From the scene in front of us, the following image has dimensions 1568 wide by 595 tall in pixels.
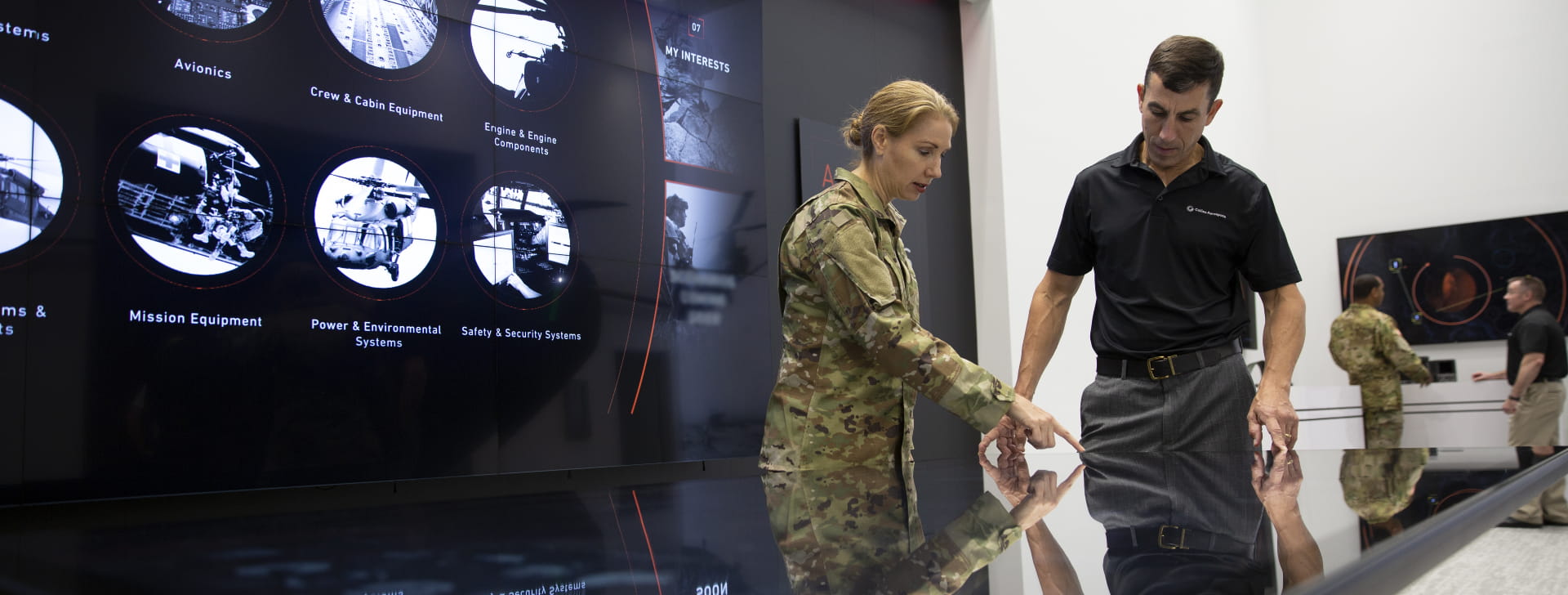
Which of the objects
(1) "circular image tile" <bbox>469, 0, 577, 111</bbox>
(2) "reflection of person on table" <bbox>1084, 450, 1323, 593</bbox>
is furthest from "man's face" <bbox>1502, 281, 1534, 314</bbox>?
(2) "reflection of person on table" <bbox>1084, 450, 1323, 593</bbox>

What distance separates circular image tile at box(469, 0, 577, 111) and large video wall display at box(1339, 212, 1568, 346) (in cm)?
723

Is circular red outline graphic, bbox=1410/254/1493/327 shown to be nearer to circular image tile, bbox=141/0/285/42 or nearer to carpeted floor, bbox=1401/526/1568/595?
carpeted floor, bbox=1401/526/1568/595

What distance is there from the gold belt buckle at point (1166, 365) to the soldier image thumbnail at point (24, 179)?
115 inches

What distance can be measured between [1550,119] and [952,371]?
28.5 feet

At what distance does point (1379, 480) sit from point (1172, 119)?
3.17 feet

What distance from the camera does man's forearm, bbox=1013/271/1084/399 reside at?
215 centimetres

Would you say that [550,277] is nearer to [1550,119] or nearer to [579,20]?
[579,20]

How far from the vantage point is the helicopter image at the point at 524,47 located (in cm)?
401

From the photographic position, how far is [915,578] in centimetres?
52

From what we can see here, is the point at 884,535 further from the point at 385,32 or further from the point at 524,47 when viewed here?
the point at 524,47

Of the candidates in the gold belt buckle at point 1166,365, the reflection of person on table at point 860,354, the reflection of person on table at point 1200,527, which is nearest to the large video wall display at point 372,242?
the reflection of person on table at point 860,354

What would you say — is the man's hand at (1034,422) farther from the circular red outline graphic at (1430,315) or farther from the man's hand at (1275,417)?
the circular red outline graphic at (1430,315)

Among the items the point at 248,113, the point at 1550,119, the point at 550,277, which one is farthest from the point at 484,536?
the point at 1550,119

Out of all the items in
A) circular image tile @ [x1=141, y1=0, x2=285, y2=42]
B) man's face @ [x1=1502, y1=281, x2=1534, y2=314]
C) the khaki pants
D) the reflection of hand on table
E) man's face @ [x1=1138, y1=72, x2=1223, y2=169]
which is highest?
circular image tile @ [x1=141, y1=0, x2=285, y2=42]
